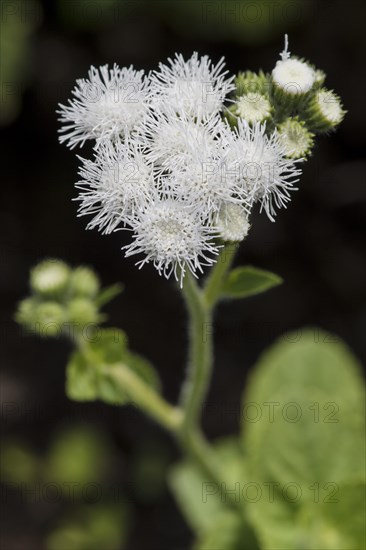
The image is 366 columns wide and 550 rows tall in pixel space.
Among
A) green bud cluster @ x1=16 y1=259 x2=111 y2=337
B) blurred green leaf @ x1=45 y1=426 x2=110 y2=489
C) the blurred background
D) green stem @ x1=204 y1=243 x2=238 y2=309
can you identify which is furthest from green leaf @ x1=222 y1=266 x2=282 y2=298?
blurred green leaf @ x1=45 y1=426 x2=110 y2=489

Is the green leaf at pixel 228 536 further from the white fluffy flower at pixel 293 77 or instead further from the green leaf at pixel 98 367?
the white fluffy flower at pixel 293 77

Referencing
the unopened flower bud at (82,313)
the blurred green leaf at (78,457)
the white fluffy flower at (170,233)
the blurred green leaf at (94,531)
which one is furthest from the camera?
the blurred green leaf at (78,457)

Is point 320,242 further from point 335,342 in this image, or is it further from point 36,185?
point 36,185

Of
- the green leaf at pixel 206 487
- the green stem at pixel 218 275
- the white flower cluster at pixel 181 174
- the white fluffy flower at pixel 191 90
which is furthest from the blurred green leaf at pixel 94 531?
the white fluffy flower at pixel 191 90

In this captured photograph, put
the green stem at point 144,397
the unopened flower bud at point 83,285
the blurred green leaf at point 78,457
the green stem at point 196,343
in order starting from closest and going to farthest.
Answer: the green stem at point 196,343
the unopened flower bud at point 83,285
the green stem at point 144,397
the blurred green leaf at point 78,457

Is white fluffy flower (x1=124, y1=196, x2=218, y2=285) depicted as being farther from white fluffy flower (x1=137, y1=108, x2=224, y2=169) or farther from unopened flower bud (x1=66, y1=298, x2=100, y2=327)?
unopened flower bud (x1=66, y1=298, x2=100, y2=327)

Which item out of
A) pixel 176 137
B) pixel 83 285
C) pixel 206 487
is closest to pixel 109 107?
pixel 176 137

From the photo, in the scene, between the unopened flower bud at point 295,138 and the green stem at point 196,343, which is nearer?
the unopened flower bud at point 295,138
